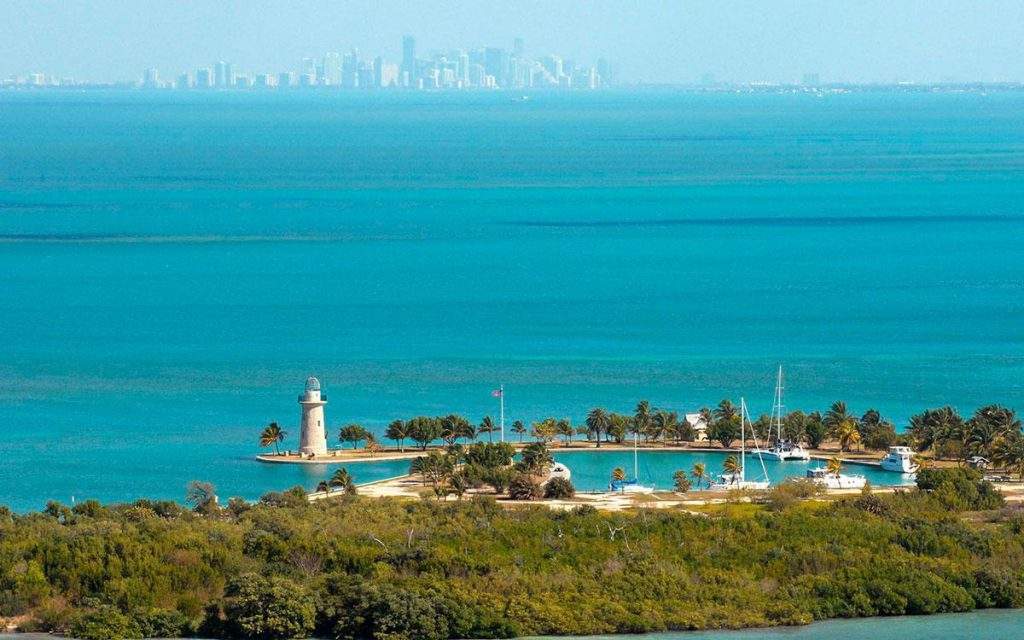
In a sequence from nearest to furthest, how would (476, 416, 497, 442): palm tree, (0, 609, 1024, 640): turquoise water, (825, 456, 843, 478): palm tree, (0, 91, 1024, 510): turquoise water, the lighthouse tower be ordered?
1. (0, 609, 1024, 640): turquoise water
2. (825, 456, 843, 478): palm tree
3. the lighthouse tower
4. (476, 416, 497, 442): palm tree
5. (0, 91, 1024, 510): turquoise water

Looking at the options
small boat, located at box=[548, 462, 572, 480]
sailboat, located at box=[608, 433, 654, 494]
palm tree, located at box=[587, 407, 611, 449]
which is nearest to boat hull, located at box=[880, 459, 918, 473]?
sailboat, located at box=[608, 433, 654, 494]

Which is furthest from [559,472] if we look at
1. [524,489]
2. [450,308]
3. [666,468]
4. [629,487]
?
[450,308]

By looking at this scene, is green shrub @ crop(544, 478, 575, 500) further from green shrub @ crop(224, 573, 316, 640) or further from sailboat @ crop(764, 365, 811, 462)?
green shrub @ crop(224, 573, 316, 640)

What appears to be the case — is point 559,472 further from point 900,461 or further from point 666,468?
point 900,461

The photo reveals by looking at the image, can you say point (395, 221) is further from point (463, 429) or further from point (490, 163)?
point (463, 429)

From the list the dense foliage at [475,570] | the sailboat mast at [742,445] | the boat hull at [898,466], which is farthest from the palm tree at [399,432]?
the boat hull at [898,466]

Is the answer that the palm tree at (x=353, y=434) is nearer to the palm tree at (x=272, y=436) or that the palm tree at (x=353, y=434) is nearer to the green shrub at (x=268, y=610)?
the palm tree at (x=272, y=436)
